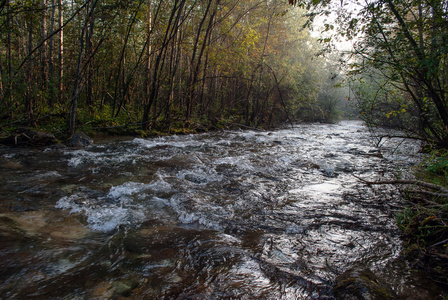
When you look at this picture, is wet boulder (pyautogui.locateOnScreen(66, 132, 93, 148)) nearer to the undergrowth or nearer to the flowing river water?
the flowing river water

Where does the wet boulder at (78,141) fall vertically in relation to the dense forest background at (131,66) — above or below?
below

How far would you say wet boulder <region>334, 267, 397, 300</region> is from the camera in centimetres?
197

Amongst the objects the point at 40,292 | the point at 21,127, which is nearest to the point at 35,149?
the point at 21,127

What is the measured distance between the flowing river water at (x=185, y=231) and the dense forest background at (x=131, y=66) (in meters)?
2.95

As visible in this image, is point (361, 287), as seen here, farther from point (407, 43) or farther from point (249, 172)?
point (407, 43)

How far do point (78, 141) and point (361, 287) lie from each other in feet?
27.3

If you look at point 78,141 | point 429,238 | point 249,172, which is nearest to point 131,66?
point 78,141

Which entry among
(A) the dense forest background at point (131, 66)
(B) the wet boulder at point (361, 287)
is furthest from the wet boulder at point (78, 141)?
(B) the wet boulder at point (361, 287)

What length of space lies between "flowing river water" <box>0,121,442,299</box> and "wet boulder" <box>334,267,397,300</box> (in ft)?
0.32

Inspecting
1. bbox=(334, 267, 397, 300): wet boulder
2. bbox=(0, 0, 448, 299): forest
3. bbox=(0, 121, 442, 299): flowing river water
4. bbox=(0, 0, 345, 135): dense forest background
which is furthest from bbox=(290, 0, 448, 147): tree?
bbox=(334, 267, 397, 300): wet boulder

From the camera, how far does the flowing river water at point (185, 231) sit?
7.04ft

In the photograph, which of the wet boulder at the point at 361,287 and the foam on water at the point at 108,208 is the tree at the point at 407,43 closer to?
the wet boulder at the point at 361,287

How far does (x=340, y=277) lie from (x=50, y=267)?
8.61 ft

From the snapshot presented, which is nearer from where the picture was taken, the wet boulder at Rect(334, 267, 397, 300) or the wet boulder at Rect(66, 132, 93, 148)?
the wet boulder at Rect(334, 267, 397, 300)
